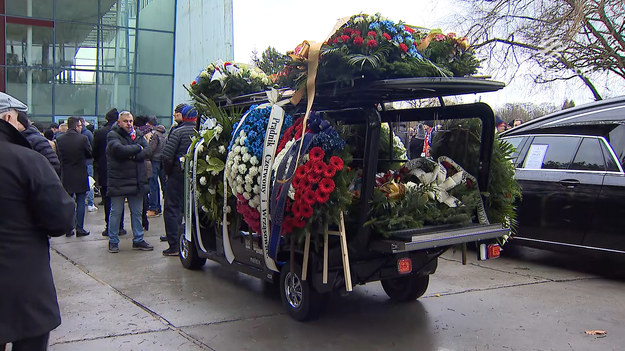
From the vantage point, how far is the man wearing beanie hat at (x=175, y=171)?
7816 mm

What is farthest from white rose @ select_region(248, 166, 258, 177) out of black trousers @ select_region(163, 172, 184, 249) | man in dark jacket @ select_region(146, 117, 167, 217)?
man in dark jacket @ select_region(146, 117, 167, 217)

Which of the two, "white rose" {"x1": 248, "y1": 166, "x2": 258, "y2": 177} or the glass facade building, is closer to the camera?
"white rose" {"x1": 248, "y1": 166, "x2": 258, "y2": 177}

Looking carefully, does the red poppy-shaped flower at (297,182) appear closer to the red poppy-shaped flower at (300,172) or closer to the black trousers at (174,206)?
the red poppy-shaped flower at (300,172)

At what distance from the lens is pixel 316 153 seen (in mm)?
4695

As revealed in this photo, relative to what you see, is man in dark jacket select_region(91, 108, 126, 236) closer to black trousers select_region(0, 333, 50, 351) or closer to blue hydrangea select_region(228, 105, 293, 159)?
Result: blue hydrangea select_region(228, 105, 293, 159)

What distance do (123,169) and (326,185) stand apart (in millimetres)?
4601

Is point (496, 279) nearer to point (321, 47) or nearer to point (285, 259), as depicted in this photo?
point (285, 259)

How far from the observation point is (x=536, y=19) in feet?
49.1

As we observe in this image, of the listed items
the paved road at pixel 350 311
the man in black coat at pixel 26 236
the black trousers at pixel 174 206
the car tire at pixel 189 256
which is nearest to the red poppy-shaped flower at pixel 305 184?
the paved road at pixel 350 311

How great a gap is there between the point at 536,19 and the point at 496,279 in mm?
10089

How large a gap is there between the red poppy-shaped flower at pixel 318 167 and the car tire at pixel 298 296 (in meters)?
1.05

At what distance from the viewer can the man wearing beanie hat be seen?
7816 millimetres

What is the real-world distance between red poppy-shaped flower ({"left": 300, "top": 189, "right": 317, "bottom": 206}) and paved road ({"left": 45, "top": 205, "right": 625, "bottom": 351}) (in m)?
1.18

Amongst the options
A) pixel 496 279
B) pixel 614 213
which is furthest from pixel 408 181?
pixel 614 213
